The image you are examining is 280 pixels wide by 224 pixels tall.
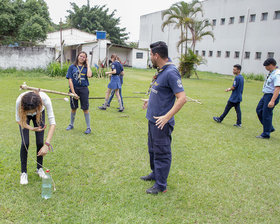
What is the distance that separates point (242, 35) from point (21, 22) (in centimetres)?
2340

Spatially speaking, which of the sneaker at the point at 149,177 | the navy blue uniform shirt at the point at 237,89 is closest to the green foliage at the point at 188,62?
the navy blue uniform shirt at the point at 237,89

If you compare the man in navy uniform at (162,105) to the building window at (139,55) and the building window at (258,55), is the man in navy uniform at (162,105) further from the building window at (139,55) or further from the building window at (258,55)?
the building window at (139,55)

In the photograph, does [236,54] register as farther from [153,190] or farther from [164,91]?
[153,190]

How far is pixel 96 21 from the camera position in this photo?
132 feet

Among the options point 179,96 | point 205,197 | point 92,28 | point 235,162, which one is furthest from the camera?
point 92,28

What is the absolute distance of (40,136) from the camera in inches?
127

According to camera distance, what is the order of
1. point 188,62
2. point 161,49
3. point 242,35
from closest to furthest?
point 161,49
point 188,62
point 242,35

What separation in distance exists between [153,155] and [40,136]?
5.12 ft

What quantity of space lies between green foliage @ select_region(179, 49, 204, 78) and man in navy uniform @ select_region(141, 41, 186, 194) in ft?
60.6

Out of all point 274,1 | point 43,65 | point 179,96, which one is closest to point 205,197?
point 179,96

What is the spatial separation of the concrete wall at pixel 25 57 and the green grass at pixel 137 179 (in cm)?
1207

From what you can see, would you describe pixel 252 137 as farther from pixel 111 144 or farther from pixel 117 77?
pixel 117 77

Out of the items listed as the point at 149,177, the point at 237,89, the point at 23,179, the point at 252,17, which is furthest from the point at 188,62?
the point at 23,179

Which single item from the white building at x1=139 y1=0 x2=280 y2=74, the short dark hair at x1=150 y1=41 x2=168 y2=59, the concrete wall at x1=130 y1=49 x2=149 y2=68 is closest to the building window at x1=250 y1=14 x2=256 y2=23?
the white building at x1=139 y1=0 x2=280 y2=74
